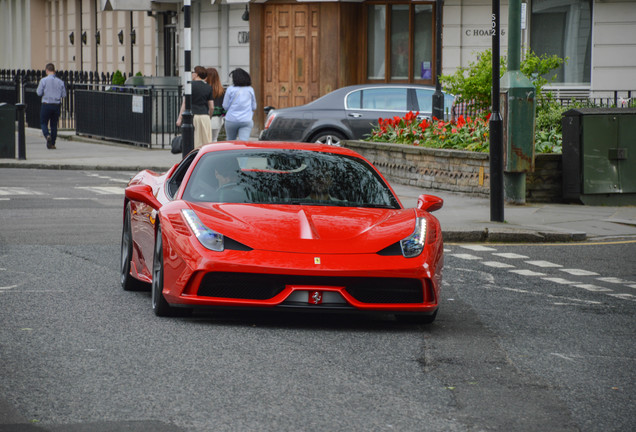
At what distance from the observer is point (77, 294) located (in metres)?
9.59

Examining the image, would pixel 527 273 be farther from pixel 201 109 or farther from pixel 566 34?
pixel 566 34

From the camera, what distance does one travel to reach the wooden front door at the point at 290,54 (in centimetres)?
3266

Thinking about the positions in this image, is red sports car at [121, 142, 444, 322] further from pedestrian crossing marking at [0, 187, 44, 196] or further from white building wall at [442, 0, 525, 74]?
white building wall at [442, 0, 525, 74]

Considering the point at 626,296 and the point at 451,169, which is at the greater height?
the point at 451,169

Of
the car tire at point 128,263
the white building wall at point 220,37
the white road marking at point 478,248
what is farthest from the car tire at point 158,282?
the white building wall at point 220,37

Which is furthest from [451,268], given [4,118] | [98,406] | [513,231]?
[4,118]

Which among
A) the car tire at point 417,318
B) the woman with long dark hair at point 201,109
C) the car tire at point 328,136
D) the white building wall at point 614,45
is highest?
the white building wall at point 614,45

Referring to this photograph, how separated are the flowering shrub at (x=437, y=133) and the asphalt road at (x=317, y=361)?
7.67 metres

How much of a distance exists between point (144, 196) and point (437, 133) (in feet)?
36.7

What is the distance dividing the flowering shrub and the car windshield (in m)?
9.28

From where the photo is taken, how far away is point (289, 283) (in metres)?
8.05

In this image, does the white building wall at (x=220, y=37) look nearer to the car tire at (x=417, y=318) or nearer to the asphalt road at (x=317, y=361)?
the asphalt road at (x=317, y=361)

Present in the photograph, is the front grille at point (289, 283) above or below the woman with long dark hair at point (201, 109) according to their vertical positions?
below

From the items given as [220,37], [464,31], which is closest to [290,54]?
[220,37]
